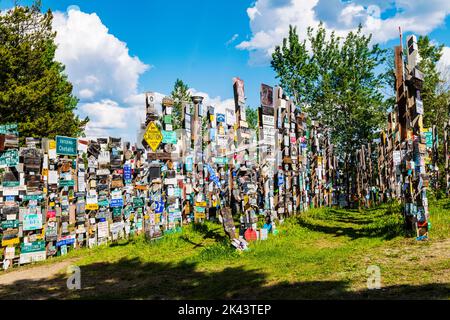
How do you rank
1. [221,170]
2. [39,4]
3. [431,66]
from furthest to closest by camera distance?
[431,66], [39,4], [221,170]

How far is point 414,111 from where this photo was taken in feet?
34.4

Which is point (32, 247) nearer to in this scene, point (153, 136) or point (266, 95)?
point (153, 136)

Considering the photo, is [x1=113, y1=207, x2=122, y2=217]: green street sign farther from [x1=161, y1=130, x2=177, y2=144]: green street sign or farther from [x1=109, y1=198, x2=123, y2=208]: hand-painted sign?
[x1=161, y1=130, x2=177, y2=144]: green street sign

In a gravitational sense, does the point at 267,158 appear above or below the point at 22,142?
below

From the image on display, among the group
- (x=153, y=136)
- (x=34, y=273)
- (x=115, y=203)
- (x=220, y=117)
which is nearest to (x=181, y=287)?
(x=34, y=273)

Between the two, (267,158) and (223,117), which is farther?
(223,117)

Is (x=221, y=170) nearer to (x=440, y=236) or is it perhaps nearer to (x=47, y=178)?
(x=47, y=178)

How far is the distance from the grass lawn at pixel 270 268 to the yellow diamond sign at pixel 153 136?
308cm

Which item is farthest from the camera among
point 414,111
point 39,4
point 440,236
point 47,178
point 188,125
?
point 39,4

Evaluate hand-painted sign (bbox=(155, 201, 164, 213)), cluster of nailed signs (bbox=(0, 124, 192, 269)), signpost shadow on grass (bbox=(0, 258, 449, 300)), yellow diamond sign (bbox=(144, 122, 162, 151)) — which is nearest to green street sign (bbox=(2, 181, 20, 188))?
cluster of nailed signs (bbox=(0, 124, 192, 269))

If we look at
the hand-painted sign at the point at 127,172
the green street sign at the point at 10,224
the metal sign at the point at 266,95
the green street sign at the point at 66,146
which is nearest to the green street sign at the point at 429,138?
the metal sign at the point at 266,95

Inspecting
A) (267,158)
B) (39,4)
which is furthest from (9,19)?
(267,158)

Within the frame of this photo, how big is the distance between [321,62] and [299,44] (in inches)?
128
